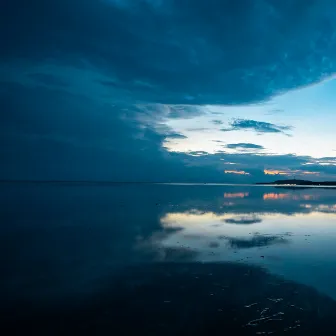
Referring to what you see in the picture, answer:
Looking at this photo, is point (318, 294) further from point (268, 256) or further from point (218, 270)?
point (268, 256)

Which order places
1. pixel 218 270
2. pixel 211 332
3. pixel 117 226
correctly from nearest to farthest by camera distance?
pixel 211 332
pixel 218 270
pixel 117 226

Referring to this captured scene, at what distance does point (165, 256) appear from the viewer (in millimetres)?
16688

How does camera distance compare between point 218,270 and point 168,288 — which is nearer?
point 168,288

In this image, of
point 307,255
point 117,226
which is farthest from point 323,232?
point 117,226

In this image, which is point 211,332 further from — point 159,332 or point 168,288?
point 168,288

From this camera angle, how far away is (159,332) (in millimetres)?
8297

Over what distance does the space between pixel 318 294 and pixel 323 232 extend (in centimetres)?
1528

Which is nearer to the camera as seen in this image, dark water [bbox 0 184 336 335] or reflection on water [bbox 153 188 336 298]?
dark water [bbox 0 184 336 335]

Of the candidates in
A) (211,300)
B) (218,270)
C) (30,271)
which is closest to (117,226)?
(30,271)

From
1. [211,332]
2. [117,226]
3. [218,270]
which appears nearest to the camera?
[211,332]

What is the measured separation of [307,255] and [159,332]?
12.1 meters

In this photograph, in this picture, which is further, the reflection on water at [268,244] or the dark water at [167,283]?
the reflection on water at [268,244]

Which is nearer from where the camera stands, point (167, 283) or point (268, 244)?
point (167, 283)

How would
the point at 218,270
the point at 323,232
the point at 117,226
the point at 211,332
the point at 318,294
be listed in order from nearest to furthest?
the point at 211,332 < the point at 318,294 < the point at 218,270 < the point at 323,232 < the point at 117,226
